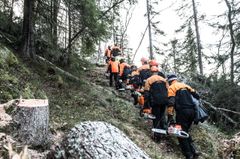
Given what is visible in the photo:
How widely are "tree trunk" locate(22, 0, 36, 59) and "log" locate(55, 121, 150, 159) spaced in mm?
8183

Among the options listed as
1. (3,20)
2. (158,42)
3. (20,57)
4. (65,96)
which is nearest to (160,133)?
(65,96)

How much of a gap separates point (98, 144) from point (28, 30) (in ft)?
30.7

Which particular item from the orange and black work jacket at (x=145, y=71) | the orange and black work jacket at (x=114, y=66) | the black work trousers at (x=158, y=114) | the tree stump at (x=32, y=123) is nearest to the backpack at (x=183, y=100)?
the black work trousers at (x=158, y=114)

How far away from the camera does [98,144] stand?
20.7 ft

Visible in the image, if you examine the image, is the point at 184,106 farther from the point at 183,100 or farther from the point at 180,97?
the point at 180,97

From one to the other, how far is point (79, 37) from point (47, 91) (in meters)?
3.11

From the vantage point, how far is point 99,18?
15.1m

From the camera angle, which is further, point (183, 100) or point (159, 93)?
point (159, 93)

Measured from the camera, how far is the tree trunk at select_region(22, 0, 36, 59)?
46.2 feet

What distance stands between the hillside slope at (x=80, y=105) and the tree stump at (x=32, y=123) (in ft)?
3.62

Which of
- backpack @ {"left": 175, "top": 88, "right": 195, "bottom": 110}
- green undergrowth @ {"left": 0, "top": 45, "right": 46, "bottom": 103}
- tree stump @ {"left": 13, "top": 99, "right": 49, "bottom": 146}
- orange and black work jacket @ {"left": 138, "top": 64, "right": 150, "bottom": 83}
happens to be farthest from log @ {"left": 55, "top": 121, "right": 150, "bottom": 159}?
orange and black work jacket @ {"left": 138, "top": 64, "right": 150, "bottom": 83}

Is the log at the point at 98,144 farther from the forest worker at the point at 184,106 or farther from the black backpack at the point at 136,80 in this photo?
the black backpack at the point at 136,80

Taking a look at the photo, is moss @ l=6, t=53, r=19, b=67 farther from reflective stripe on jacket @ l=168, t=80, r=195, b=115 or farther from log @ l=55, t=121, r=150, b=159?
log @ l=55, t=121, r=150, b=159

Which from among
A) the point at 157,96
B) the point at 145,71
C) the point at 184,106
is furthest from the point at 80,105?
the point at 184,106
